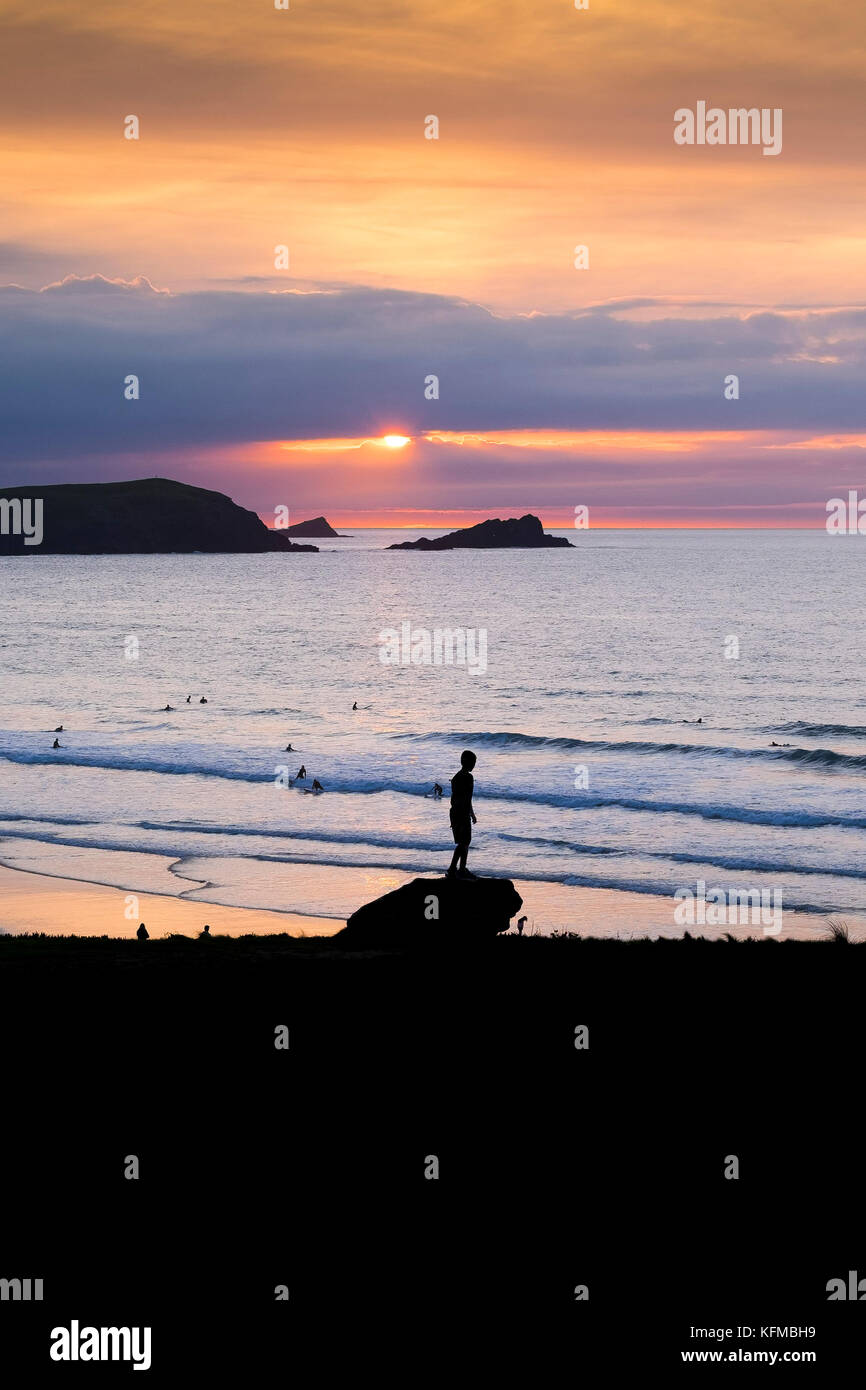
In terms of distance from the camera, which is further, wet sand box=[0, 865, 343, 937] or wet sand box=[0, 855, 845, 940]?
wet sand box=[0, 855, 845, 940]

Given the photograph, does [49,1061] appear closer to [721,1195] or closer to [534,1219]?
[534,1219]

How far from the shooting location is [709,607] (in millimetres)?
143250

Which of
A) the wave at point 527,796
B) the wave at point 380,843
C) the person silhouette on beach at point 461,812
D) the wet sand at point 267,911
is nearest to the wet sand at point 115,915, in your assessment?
the wet sand at point 267,911

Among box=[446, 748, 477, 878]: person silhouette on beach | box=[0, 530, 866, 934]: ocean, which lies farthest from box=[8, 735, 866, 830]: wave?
box=[446, 748, 477, 878]: person silhouette on beach

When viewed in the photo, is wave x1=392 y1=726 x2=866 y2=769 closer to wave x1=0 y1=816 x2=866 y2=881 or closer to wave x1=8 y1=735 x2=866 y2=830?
wave x1=8 y1=735 x2=866 y2=830

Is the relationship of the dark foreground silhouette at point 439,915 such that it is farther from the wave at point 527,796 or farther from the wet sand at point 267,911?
the wave at point 527,796

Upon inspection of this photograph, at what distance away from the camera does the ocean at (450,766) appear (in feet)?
105

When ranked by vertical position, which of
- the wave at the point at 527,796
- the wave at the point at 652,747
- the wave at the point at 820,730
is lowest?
the wave at the point at 527,796

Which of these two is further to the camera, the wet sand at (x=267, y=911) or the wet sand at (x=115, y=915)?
the wet sand at (x=267, y=911)

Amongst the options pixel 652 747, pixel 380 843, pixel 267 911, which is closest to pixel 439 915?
pixel 267 911

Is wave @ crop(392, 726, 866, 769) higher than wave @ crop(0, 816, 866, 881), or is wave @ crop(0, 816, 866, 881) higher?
wave @ crop(392, 726, 866, 769)

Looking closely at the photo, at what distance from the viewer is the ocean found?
105 ft

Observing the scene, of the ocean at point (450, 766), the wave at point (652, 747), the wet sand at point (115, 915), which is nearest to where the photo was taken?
the wet sand at point (115, 915)

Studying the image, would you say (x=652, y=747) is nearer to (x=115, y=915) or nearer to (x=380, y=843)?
(x=380, y=843)
